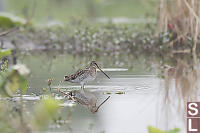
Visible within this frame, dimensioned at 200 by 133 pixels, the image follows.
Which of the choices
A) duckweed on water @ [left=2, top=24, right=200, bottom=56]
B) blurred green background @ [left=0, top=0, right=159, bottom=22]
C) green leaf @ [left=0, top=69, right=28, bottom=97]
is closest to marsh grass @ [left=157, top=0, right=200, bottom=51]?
duckweed on water @ [left=2, top=24, right=200, bottom=56]

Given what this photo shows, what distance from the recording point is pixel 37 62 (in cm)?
1264

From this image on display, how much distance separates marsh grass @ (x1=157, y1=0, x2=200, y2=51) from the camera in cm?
1267

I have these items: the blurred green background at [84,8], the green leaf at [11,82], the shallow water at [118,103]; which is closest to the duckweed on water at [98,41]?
the shallow water at [118,103]

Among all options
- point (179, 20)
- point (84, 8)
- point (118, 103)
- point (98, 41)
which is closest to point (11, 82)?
point (118, 103)

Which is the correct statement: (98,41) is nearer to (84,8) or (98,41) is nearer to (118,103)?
(118,103)

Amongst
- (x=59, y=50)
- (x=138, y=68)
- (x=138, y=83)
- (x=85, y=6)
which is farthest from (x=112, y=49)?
(x=85, y=6)

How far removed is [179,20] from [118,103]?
252 inches

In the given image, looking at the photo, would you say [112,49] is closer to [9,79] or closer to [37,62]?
[37,62]

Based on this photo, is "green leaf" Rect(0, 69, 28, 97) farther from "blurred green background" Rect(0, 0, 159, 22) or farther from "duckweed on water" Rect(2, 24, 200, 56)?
"blurred green background" Rect(0, 0, 159, 22)

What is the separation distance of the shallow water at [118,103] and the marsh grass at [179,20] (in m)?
1.71

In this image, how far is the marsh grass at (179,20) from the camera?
1267 centimetres

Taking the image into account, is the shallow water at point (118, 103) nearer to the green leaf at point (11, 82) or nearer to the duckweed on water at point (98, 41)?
the green leaf at point (11, 82)

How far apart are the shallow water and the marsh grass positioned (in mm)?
1708

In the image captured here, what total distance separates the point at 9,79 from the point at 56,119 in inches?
28.1
